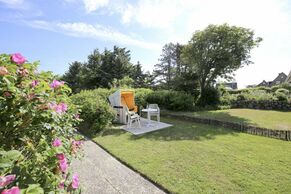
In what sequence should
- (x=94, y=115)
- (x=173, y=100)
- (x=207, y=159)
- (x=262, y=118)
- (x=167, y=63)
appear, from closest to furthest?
1. (x=207, y=159)
2. (x=94, y=115)
3. (x=262, y=118)
4. (x=173, y=100)
5. (x=167, y=63)

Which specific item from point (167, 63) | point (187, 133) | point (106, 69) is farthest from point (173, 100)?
point (167, 63)

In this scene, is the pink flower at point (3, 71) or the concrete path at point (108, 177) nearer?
the pink flower at point (3, 71)

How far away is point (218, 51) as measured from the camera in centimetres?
1585

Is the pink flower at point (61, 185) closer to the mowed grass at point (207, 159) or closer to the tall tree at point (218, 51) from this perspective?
the mowed grass at point (207, 159)

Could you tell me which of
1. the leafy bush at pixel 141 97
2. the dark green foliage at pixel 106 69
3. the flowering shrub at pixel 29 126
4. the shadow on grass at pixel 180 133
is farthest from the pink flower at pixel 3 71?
the dark green foliage at pixel 106 69

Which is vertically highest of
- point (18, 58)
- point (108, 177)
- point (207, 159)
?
point (18, 58)

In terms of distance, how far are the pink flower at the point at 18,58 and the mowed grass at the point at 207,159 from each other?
10.7 feet

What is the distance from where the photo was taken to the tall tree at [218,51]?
50.9 ft

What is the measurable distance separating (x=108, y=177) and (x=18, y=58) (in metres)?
3.47

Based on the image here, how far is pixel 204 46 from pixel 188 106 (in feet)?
18.3

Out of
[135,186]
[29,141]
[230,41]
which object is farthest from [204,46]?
[29,141]

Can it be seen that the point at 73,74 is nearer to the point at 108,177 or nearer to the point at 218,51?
the point at 218,51

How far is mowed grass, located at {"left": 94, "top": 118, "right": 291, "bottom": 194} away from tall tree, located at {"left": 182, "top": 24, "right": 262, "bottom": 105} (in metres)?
9.40

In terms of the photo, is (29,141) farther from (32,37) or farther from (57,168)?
(32,37)
